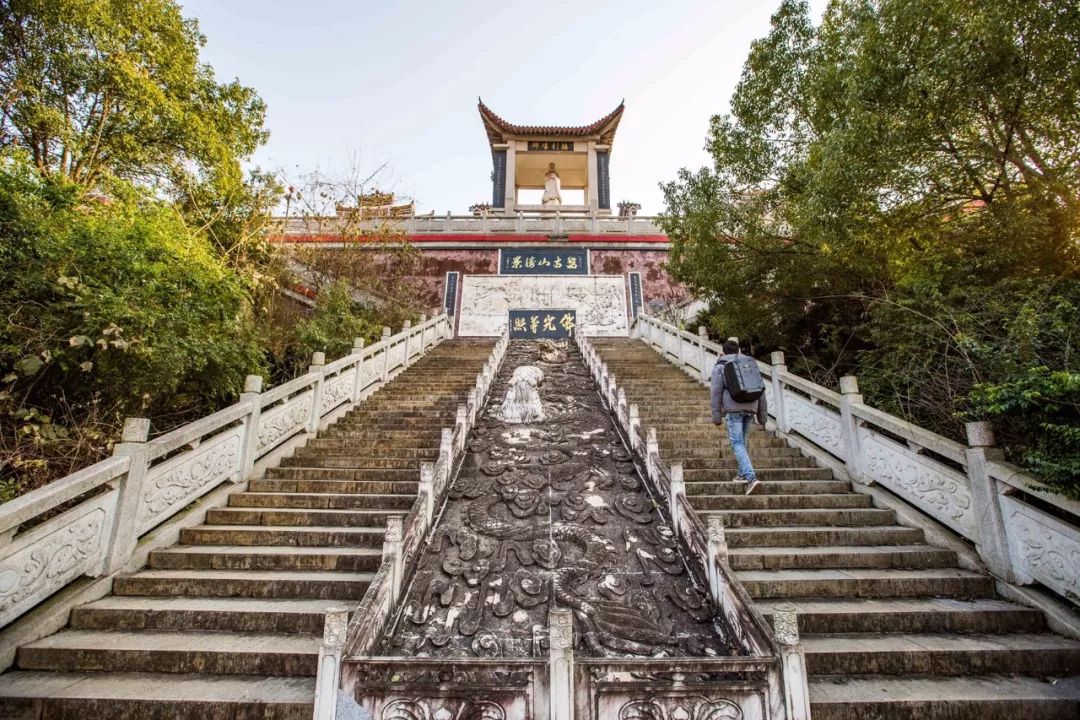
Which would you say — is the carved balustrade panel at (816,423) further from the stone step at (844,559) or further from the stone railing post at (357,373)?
the stone railing post at (357,373)

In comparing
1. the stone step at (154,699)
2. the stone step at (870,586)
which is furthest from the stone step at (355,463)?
the stone step at (870,586)

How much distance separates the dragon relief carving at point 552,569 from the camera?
290 centimetres

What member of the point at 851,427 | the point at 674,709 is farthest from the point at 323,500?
the point at 851,427

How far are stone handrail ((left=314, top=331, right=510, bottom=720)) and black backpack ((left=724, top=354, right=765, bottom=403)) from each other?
112 inches

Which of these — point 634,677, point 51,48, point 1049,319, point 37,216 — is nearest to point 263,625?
point 634,677

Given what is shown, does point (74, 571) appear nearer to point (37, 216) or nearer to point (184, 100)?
point (37, 216)

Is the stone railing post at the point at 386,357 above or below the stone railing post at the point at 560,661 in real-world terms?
above

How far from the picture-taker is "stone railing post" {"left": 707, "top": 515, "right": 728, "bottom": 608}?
10.2ft

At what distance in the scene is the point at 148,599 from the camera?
135 inches

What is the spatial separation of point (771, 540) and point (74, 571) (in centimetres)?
526

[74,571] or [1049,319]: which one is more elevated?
[1049,319]

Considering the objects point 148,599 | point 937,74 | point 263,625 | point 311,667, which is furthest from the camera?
point 937,74

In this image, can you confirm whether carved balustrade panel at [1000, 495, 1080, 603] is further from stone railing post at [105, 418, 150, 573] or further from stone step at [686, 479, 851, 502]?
stone railing post at [105, 418, 150, 573]

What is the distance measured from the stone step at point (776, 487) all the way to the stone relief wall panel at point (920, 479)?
33 centimetres
